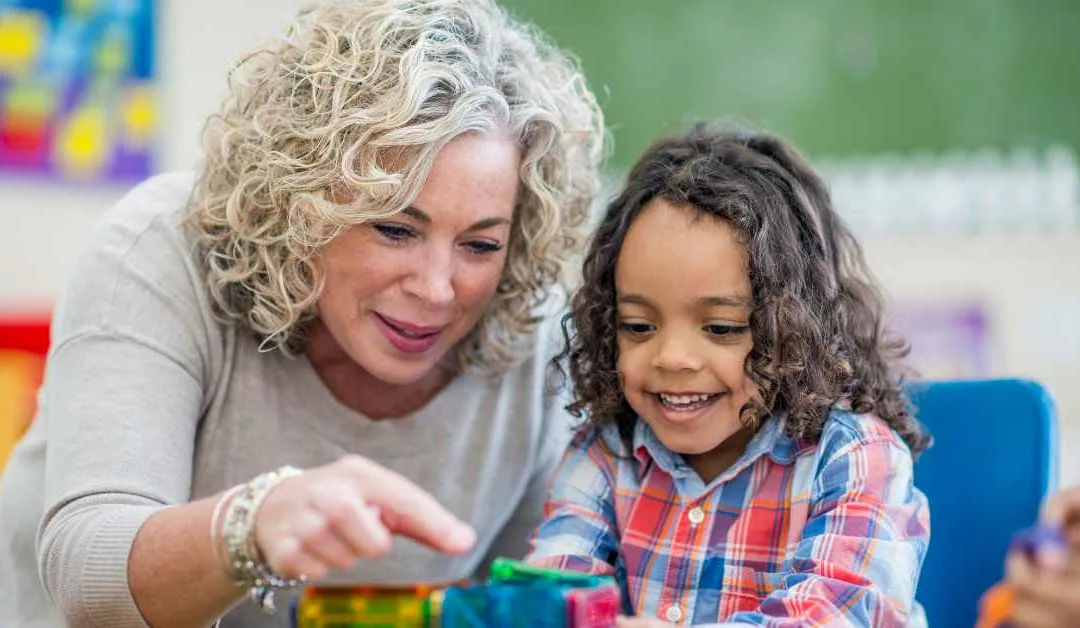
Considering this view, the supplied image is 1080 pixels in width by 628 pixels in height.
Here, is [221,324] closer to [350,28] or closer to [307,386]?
[307,386]

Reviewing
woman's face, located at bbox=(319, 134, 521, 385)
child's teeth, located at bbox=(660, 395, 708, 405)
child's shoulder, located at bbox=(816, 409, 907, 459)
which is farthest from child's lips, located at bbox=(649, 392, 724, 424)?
woman's face, located at bbox=(319, 134, 521, 385)

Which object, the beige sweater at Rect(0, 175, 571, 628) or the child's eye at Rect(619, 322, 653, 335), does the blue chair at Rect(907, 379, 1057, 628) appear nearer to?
the child's eye at Rect(619, 322, 653, 335)

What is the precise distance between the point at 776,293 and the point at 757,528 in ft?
0.78

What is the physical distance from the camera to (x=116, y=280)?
138 cm

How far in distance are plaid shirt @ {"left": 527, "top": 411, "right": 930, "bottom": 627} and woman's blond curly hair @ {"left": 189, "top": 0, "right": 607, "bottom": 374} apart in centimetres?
29

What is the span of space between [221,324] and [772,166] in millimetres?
667

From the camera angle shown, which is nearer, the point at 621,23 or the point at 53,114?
the point at 53,114

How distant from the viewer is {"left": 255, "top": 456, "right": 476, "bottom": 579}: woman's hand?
2.66 feet

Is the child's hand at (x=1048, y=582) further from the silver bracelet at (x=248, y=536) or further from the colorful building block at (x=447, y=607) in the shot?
the silver bracelet at (x=248, y=536)

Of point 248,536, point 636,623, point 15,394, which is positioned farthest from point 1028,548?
point 15,394

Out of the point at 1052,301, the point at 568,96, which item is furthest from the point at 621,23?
the point at 568,96

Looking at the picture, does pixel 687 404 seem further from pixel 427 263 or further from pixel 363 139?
pixel 363 139

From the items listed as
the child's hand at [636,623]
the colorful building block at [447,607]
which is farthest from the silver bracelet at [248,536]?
the child's hand at [636,623]

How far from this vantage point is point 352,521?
806 millimetres
